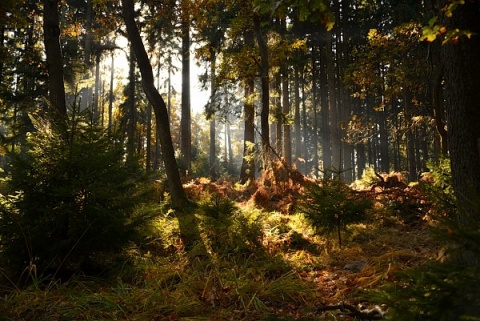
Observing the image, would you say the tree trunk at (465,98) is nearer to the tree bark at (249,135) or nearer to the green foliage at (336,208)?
the green foliage at (336,208)

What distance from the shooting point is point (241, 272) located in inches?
174

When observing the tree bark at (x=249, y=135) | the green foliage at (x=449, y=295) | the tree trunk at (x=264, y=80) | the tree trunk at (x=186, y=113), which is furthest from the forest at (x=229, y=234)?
the tree trunk at (x=186, y=113)

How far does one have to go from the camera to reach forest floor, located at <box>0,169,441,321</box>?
3.15 meters

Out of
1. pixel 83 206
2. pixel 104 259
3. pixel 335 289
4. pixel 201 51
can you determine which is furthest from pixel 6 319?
pixel 201 51

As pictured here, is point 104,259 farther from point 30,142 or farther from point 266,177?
point 266,177

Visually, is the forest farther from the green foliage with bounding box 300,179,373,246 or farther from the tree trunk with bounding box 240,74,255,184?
the tree trunk with bounding box 240,74,255,184

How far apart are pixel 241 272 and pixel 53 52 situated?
6815 millimetres

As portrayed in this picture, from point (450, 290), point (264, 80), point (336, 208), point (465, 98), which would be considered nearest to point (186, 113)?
point (264, 80)

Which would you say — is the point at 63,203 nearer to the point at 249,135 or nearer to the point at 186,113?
the point at 249,135

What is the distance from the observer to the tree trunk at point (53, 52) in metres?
7.68

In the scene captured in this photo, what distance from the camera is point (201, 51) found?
471 inches

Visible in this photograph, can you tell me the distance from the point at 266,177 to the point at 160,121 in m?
4.01

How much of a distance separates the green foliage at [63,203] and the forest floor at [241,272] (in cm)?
34

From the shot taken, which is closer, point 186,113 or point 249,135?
point 249,135
